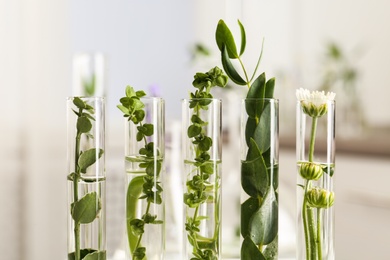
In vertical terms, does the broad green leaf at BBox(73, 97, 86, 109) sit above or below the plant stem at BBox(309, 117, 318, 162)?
above

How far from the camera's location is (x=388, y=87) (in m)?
3.13

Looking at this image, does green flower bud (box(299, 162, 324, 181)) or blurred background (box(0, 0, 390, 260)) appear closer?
green flower bud (box(299, 162, 324, 181))

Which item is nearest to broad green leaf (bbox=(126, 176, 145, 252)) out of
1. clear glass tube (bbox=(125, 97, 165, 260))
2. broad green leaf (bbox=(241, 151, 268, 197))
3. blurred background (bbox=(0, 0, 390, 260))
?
clear glass tube (bbox=(125, 97, 165, 260))

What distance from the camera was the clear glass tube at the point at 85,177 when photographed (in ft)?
2.45

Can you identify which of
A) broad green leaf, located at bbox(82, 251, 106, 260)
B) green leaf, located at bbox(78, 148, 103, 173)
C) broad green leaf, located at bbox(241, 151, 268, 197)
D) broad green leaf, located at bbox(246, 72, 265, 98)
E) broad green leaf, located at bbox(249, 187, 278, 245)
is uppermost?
broad green leaf, located at bbox(246, 72, 265, 98)

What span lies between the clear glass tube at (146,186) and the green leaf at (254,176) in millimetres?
92

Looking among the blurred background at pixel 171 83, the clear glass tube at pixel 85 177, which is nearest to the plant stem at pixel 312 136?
the clear glass tube at pixel 85 177

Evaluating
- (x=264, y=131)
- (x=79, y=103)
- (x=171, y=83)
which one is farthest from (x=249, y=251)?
(x=171, y=83)

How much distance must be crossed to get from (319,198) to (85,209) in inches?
9.8

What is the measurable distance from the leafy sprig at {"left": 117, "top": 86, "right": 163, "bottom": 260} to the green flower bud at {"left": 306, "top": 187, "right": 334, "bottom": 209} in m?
0.16

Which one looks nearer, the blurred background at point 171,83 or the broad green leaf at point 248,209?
the broad green leaf at point 248,209

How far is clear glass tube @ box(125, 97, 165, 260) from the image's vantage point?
0.76m

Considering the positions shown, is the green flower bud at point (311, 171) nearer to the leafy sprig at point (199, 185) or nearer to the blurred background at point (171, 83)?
the leafy sprig at point (199, 185)

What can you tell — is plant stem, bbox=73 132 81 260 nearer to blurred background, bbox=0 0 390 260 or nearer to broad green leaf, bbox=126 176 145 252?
broad green leaf, bbox=126 176 145 252
